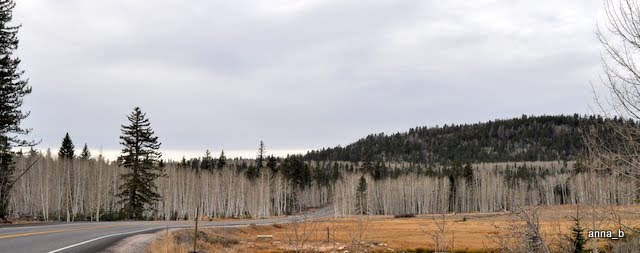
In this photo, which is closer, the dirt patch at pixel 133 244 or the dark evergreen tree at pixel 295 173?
the dirt patch at pixel 133 244

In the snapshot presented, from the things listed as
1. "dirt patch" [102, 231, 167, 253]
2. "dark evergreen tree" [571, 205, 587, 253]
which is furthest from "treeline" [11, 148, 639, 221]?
"dirt patch" [102, 231, 167, 253]

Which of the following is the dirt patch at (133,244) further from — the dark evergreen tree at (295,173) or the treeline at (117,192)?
the dark evergreen tree at (295,173)

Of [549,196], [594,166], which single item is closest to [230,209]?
[594,166]

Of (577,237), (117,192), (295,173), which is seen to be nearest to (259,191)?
(117,192)

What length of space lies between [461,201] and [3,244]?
5229 inches

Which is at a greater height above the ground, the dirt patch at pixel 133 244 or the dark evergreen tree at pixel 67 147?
the dark evergreen tree at pixel 67 147

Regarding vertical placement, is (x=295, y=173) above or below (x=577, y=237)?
above

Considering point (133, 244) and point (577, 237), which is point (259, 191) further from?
point (577, 237)

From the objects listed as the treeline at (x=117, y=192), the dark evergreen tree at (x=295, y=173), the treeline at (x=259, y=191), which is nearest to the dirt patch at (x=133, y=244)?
the treeline at (x=259, y=191)

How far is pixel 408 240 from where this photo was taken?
145 feet

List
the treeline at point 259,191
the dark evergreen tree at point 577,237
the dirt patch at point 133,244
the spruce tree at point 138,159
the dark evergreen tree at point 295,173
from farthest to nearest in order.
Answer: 1. the dark evergreen tree at point 295,173
2. the spruce tree at point 138,159
3. the treeline at point 259,191
4. the dark evergreen tree at point 577,237
5. the dirt patch at point 133,244

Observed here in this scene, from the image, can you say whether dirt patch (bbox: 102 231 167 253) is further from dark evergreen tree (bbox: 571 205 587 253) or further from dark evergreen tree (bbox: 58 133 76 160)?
dark evergreen tree (bbox: 58 133 76 160)

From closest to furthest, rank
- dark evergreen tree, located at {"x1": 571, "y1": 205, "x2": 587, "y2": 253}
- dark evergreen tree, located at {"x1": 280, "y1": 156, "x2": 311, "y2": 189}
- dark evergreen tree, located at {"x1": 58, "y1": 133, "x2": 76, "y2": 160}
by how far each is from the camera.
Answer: dark evergreen tree, located at {"x1": 571, "y1": 205, "x2": 587, "y2": 253} < dark evergreen tree, located at {"x1": 58, "y1": 133, "x2": 76, "y2": 160} < dark evergreen tree, located at {"x1": 280, "y1": 156, "x2": 311, "y2": 189}

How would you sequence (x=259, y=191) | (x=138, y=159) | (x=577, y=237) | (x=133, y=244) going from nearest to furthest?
(x=133, y=244) < (x=577, y=237) < (x=138, y=159) < (x=259, y=191)
